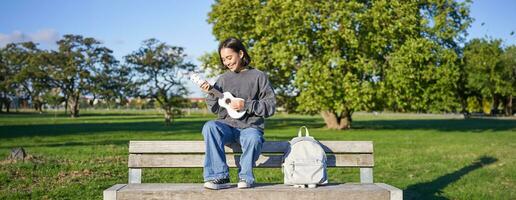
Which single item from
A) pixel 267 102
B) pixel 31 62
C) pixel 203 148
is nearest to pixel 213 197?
pixel 203 148

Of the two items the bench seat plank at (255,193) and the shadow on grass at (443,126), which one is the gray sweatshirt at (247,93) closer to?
the bench seat plank at (255,193)

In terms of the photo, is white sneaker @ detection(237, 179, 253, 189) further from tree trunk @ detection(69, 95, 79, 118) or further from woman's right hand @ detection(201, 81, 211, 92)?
tree trunk @ detection(69, 95, 79, 118)

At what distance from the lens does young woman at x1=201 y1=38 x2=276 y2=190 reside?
15.4 feet

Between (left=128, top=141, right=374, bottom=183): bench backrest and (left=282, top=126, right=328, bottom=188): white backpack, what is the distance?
0.76 ft

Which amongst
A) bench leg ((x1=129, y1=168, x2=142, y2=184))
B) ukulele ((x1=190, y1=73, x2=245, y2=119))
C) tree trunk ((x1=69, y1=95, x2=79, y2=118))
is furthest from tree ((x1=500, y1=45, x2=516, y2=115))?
bench leg ((x1=129, y1=168, x2=142, y2=184))

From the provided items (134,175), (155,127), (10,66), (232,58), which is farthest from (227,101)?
(10,66)

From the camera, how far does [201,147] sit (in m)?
5.00

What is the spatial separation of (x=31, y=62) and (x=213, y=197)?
69931 mm

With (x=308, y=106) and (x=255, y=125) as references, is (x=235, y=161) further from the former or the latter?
(x=308, y=106)

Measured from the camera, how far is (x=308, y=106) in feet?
89.9

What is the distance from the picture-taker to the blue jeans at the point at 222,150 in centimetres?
466

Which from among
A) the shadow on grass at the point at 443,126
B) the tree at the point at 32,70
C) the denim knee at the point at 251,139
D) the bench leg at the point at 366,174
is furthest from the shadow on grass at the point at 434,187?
the tree at the point at 32,70

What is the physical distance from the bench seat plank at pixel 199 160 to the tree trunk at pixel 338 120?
27.7 m

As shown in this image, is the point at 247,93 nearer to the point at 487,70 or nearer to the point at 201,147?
the point at 201,147
